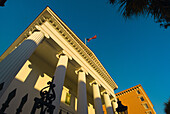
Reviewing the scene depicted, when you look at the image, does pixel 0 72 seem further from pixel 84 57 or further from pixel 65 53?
pixel 84 57

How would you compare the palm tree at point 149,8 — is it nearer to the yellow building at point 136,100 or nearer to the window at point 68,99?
the window at point 68,99

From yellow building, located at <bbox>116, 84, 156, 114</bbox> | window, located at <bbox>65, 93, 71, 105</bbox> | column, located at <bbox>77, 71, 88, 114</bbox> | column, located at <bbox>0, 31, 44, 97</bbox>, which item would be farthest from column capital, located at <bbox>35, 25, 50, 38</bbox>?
yellow building, located at <bbox>116, 84, 156, 114</bbox>

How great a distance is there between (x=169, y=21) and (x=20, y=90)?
1177cm

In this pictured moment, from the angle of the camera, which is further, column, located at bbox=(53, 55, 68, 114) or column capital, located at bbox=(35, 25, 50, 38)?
column capital, located at bbox=(35, 25, 50, 38)

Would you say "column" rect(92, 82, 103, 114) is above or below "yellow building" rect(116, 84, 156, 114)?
below

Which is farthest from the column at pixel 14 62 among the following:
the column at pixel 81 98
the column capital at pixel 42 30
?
the column at pixel 81 98

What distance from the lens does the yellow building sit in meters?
22.2

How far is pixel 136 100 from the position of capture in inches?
953

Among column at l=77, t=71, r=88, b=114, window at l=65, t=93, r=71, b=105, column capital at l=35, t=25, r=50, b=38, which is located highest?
column capital at l=35, t=25, r=50, b=38

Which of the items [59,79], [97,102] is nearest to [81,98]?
[59,79]

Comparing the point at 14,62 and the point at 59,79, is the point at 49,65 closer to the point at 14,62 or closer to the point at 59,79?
the point at 59,79

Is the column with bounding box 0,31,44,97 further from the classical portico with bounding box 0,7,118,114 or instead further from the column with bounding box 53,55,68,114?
the column with bounding box 53,55,68,114

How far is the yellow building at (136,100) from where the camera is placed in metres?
22.2

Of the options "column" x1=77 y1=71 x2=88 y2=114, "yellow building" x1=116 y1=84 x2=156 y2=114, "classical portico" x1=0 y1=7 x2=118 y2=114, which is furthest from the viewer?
"yellow building" x1=116 y1=84 x2=156 y2=114
